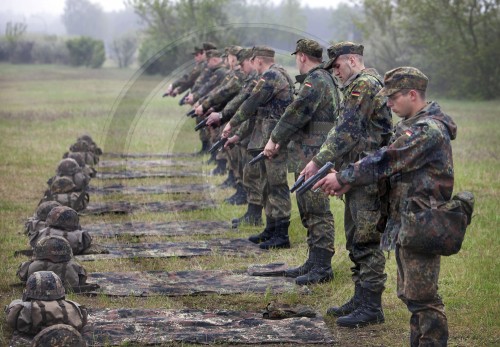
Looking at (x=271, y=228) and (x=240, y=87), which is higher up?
(x=240, y=87)

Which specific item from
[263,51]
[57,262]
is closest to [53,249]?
[57,262]

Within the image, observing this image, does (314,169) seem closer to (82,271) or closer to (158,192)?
(82,271)

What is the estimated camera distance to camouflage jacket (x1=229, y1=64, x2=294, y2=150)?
1020cm

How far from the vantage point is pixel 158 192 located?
47.8 feet

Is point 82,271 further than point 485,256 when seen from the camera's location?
No

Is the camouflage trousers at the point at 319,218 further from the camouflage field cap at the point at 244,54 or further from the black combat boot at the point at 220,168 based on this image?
the black combat boot at the point at 220,168

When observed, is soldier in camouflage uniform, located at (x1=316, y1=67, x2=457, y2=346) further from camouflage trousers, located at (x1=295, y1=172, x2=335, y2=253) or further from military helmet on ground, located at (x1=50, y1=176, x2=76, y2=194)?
military helmet on ground, located at (x1=50, y1=176, x2=76, y2=194)

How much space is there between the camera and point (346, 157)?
7.49m

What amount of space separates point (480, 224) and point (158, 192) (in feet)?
18.6

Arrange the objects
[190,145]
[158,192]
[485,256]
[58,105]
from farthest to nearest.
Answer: [58,105] → [190,145] → [158,192] → [485,256]

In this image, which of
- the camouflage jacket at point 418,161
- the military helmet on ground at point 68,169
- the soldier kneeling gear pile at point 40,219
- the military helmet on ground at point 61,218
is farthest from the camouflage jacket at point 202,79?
A: the camouflage jacket at point 418,161

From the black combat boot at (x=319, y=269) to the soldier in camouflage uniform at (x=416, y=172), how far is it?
2577 millimetres

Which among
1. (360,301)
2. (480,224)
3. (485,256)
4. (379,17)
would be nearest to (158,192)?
(480,224)

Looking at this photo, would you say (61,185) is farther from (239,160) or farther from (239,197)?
(239,197)
